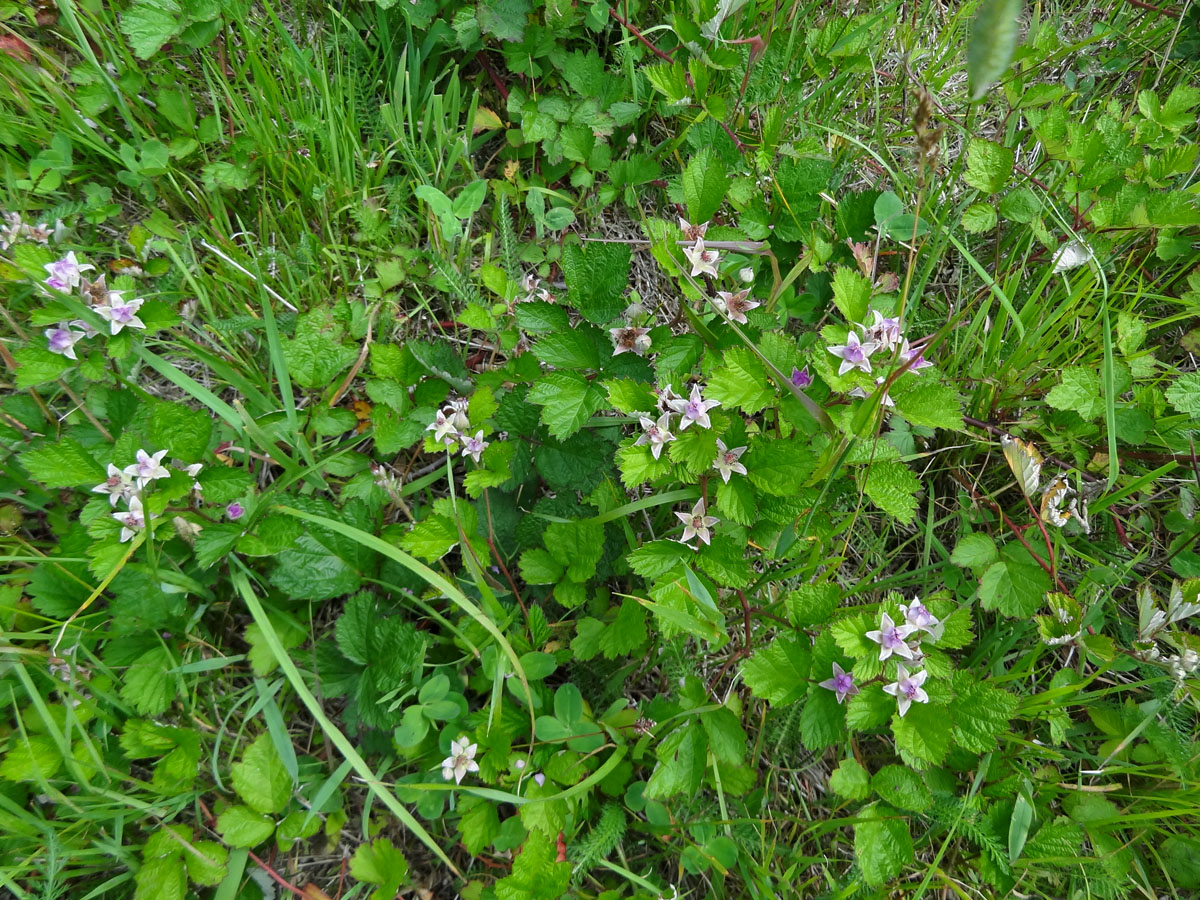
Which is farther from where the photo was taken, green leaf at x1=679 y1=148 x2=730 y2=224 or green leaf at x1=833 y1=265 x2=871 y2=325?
green leaf at x1=679 y1=148 x2=730 y2=224

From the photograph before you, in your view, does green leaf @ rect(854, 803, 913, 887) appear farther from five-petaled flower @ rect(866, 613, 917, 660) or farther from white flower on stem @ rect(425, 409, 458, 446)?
white flower on stem @ rect(425, 409, 458, 446)

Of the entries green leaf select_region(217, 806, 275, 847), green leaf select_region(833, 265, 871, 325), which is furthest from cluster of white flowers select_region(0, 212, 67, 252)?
green leaf select_region(833, 265, 871, 325)

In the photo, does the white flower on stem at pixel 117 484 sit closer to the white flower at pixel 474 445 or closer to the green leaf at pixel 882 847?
the white flower at pixel 474 445

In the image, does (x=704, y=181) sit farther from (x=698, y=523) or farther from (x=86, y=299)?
(x=86, y=299)

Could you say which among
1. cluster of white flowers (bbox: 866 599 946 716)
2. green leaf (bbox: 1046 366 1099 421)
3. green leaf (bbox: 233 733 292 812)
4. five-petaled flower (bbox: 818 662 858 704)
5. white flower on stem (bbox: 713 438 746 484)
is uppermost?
white flower on stem (bbox: 713 438 746 484)

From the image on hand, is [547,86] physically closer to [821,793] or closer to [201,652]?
[201,652]
